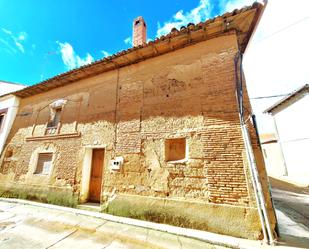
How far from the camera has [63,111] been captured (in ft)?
22.6

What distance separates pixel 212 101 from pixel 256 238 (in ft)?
10.4

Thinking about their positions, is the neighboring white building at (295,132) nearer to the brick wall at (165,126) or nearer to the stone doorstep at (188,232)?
the brick wall at (165,126)

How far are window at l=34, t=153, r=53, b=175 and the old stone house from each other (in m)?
0.04

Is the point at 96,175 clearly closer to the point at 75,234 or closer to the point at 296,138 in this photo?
the point at 75,234

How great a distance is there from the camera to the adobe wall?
3598 mm

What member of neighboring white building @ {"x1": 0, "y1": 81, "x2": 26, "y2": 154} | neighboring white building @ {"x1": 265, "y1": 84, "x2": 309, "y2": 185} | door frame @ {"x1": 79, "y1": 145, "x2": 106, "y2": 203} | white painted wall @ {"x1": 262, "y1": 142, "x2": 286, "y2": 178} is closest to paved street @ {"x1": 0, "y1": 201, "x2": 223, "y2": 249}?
door frame @ {"x1": 79, "y1": 145, "x2": 106, "y2": 203}

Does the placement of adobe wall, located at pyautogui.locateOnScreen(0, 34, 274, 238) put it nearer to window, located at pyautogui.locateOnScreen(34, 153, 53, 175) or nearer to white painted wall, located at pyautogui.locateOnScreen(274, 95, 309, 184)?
window, located at pyautogui.locateOnScreen(34, 153, 53, 175)

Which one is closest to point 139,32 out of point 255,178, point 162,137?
point 162,137

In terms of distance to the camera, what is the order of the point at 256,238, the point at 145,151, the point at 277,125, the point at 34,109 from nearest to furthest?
1. the point at 256,238
2. the point at 145,151
3. the point at 34,109
4. the point at 277,125

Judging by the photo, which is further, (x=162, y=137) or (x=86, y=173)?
(x=86, y=173)

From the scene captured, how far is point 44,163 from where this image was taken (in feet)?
21.6

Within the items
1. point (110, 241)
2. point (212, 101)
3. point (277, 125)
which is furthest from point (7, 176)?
point (277, 125)

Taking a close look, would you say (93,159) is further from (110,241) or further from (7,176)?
(7,176)

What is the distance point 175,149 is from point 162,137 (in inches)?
20.3
